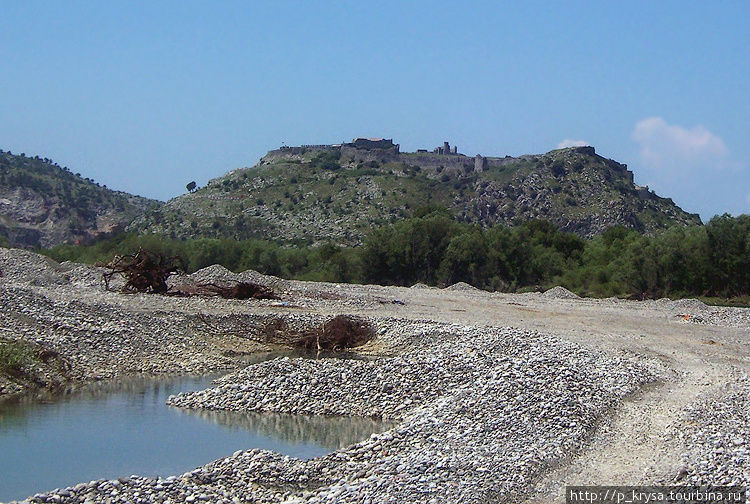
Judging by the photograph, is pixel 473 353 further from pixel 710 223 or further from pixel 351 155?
pixel 351 155

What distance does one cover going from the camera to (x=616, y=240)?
169 ft

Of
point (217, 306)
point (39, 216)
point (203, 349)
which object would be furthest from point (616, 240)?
point (39, 216)

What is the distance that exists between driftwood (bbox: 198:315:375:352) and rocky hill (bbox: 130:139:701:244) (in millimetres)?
55640

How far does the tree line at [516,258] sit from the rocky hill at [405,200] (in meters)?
27.8

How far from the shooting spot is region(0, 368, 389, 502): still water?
14.2 m

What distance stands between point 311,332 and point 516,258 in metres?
25.2

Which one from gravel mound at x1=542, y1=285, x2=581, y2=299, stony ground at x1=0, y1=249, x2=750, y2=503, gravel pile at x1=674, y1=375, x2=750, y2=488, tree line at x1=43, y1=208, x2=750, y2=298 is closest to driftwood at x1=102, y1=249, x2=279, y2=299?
stony ground at x1=0, y1=249, x2=750, y2=503

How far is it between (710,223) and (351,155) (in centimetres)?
8624

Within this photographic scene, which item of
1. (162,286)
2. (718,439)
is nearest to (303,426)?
(718,439)

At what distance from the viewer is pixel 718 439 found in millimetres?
12805

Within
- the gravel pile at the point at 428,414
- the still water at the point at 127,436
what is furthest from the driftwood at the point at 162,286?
the still water at the point at 127,436

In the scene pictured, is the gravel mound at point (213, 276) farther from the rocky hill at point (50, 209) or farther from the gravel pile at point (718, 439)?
the rocky hill at point (50, 209)

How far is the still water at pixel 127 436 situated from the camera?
14227 millimetres

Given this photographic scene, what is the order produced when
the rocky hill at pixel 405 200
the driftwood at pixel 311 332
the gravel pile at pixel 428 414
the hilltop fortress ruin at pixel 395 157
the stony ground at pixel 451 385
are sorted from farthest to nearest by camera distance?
the hilltop fortress ruin at pixel 395 157 < the rocky hill at pixel 405 200 < the driftwood at pixel 311 332 < the stony ground at pixel 451 385 < the gravel pile at pixel 428 414
